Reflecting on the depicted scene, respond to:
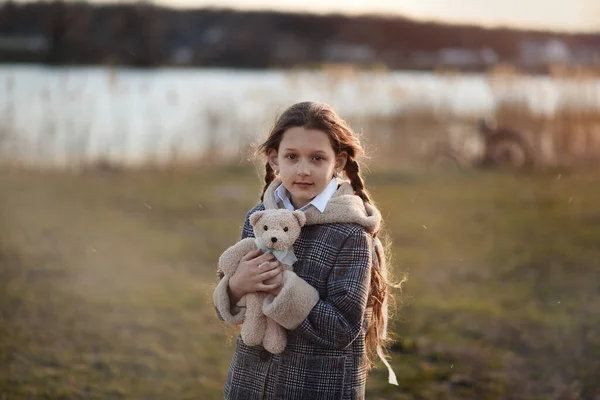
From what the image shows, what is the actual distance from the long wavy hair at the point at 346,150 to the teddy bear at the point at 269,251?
0.77 ft

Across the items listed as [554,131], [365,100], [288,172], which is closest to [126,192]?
[365,100]

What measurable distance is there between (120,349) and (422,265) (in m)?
2.92

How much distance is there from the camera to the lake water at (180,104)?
9266mm

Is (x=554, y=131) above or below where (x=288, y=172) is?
above

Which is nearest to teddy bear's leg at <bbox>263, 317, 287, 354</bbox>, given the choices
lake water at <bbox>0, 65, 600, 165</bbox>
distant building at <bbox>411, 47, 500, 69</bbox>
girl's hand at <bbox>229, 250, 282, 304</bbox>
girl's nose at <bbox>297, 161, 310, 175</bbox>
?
girl's hand at <bbox>229, 250, 282, 304</bbox>

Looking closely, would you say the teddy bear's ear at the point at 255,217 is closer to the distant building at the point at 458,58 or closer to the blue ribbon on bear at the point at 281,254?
the blue ribbon on bear at the point at 281,254

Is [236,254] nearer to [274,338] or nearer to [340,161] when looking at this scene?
[274,338]

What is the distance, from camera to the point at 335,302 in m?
2.24

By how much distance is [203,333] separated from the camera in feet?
18.4

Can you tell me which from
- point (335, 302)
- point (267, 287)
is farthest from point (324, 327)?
point (267, 287)

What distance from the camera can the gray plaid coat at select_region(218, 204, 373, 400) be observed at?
2.24m

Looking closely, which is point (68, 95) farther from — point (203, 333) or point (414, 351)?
point (414, 351)

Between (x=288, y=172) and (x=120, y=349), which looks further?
(x=120, y=349)

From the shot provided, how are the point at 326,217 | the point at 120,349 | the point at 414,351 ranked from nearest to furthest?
the point at 326,217 → the point at 414,351 → the point at 120,349
